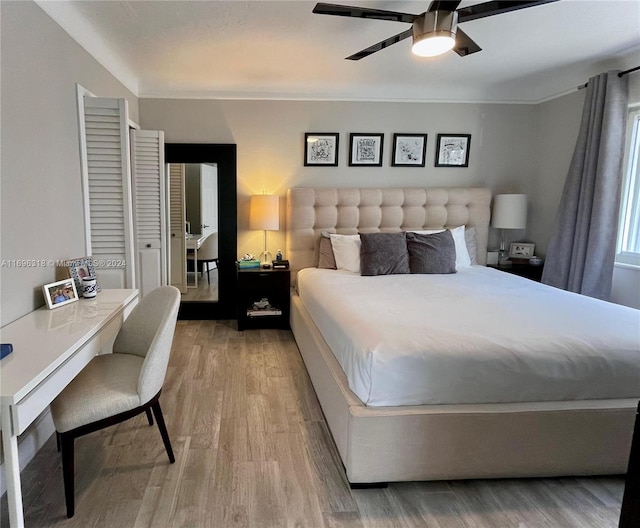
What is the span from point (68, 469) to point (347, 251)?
8.81 feet

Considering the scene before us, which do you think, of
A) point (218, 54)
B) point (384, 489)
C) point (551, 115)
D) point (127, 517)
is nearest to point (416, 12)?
point (218, 54)

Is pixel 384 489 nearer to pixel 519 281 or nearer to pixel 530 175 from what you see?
pixel 519 281

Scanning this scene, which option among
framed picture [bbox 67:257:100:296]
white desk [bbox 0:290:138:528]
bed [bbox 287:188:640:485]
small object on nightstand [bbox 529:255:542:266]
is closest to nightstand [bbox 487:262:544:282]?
small object on nightstand [bbox 529:255:542:266]

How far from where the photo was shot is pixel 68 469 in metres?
1.59

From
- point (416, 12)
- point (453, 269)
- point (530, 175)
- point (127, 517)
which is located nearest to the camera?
point (127, 517)

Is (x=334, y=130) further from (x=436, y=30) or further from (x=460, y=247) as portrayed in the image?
(x=436, y=30)

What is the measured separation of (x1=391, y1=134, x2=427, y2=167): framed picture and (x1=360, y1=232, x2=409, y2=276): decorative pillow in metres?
1.07

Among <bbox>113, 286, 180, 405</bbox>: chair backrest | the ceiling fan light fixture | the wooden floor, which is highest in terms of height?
the ceiling fan light fixture

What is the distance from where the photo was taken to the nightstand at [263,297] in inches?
151

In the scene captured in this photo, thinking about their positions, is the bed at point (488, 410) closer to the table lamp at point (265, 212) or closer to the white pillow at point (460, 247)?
the white pillow at point (460, 247)

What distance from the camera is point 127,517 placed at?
162cm

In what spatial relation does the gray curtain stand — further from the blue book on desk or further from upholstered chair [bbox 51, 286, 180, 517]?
the blue book on desk

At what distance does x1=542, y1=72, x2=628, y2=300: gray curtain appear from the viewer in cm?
315

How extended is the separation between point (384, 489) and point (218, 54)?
323 centimetres
